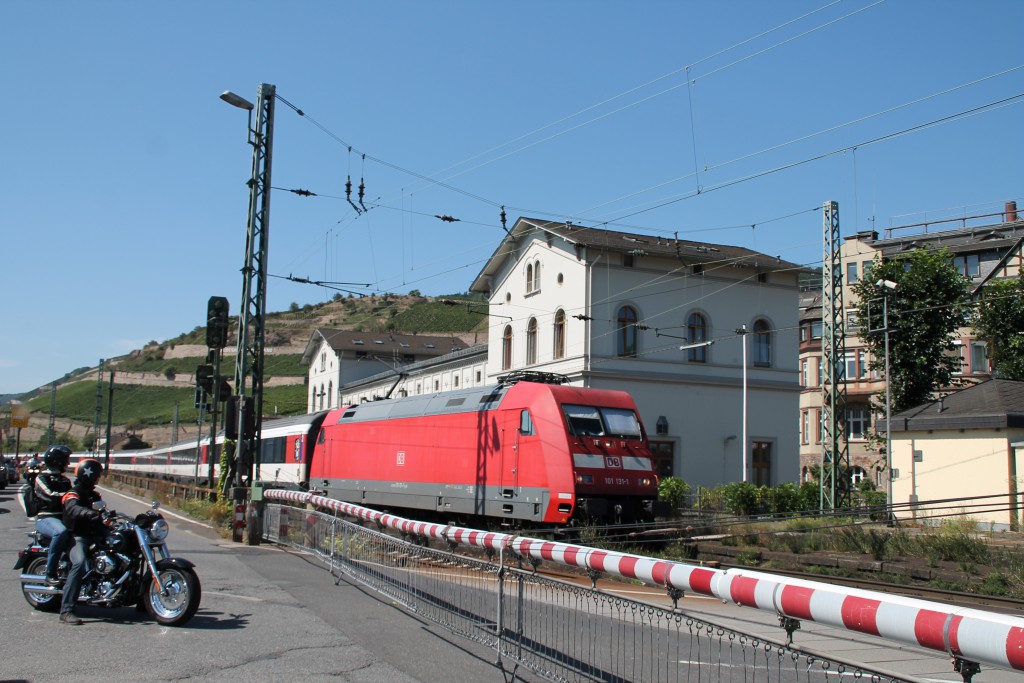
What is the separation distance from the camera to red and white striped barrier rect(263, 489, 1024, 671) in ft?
11.2

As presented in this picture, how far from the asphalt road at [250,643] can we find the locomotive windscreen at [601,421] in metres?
8.48

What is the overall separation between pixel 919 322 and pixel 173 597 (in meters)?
38.7

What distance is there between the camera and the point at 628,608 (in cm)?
593

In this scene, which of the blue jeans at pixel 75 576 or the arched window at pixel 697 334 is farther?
the arched window at pixel 697 334

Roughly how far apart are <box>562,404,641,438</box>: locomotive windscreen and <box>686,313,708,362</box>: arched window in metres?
19.7

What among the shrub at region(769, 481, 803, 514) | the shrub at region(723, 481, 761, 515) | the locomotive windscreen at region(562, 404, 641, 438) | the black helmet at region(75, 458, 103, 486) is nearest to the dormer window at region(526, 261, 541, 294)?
the shrub at region(723, 481, 761, 515)

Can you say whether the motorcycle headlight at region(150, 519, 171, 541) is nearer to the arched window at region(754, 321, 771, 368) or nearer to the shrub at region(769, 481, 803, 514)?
the shrub at region(769, 481, 803, 514)

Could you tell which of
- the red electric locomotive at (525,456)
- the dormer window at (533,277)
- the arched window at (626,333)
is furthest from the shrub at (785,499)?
the red electric locomotive at (525,456)

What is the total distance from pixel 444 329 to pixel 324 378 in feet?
200

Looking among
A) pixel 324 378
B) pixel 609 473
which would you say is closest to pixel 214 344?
pixel 609 473

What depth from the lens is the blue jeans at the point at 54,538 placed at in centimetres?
886

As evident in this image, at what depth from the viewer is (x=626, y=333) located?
3853cm

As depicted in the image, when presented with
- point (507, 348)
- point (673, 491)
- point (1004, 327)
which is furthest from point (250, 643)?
point (1004, 327)

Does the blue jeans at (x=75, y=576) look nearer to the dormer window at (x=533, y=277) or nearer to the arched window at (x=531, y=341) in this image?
the dormer window at (x=533, y=277)
